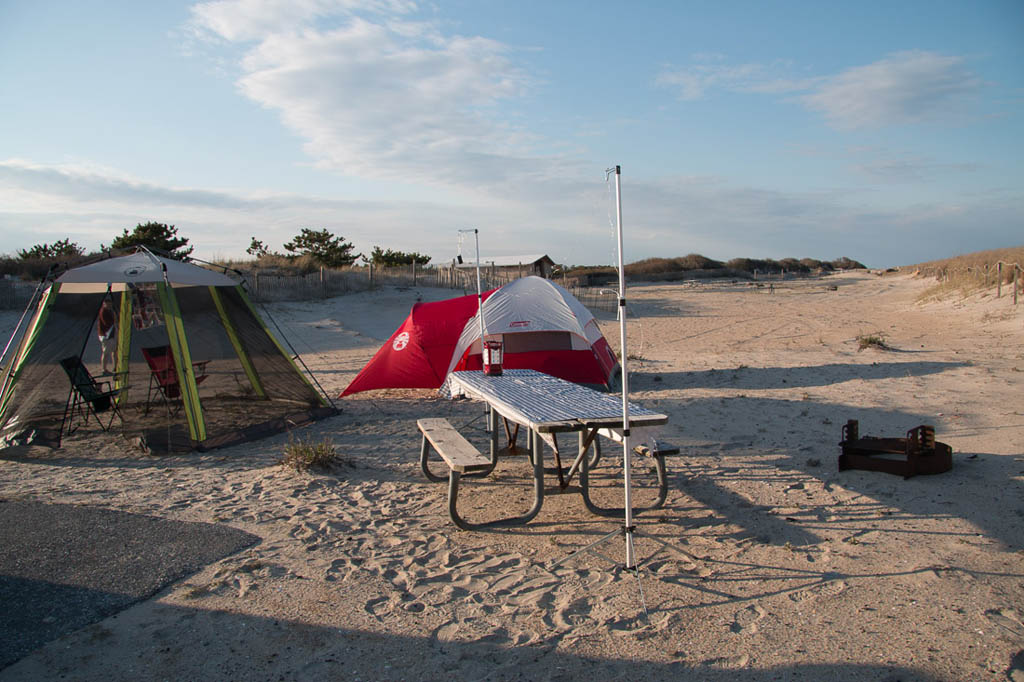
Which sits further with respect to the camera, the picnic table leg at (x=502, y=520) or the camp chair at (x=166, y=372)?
the camp chair at (x=166, y=372)

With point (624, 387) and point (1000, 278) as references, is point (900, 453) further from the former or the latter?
point (1000, 278)

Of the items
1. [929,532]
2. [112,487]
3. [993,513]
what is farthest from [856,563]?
[112,487]

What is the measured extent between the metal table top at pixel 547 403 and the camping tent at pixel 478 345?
9.38ft

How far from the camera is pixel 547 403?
492 centimetres

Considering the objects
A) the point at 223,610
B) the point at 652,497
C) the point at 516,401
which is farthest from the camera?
the point at 652,497

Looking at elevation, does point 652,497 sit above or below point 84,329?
below

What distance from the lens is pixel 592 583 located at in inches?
152

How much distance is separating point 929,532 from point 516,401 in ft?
9.25

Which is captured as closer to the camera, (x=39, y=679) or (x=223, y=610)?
(x=39, y=679)

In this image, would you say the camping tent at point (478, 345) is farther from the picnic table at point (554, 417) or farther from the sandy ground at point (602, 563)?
the picnic table at point (554, 417)

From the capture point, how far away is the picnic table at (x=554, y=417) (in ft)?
13.6

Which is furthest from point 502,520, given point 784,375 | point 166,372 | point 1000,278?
point 1000,278

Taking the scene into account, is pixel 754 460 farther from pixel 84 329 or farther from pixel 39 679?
→ pixel 84 329

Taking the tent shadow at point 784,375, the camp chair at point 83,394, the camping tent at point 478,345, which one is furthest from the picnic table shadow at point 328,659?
the tent shadow at point 784,375
